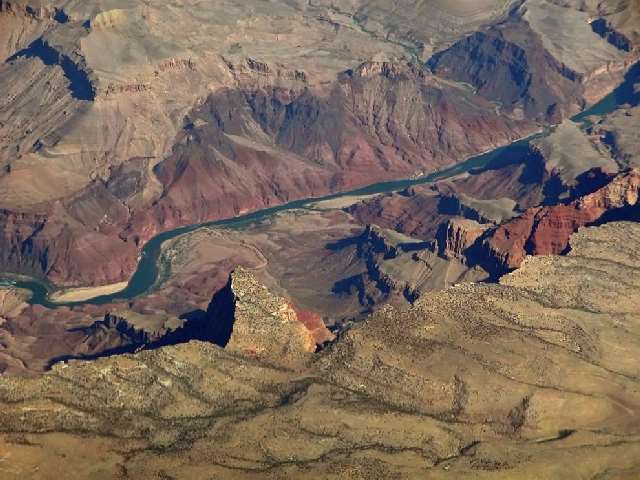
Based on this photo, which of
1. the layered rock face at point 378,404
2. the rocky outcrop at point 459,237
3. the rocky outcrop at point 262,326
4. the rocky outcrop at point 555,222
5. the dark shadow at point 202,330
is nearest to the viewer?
the layered rock face at point 378,404

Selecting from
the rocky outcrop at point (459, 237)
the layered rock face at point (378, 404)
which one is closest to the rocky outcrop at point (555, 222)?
the rocky outcrop at point (459, 237)

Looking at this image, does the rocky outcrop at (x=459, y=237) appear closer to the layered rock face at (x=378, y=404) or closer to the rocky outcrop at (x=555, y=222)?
the rocky outcrop at (x=555, y=222)

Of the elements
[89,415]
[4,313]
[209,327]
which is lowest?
[4,313]

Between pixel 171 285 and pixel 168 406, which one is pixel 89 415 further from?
pixel 171 285

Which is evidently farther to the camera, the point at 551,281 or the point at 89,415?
the point at 551,281

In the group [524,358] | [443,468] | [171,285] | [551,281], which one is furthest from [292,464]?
[171,285]

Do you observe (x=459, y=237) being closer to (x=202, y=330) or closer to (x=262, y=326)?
(x=202, y=330)

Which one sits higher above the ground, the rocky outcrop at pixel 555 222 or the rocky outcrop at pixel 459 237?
the rocky outcrop at pixel 555 222
